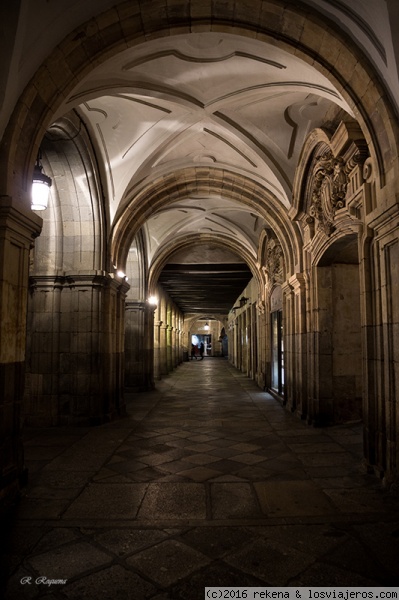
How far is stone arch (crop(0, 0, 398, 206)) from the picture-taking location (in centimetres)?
358

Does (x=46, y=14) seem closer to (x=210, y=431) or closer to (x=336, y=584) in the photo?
(x=336, y=584)

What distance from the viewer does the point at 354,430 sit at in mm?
5961

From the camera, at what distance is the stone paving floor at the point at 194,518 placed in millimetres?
2211

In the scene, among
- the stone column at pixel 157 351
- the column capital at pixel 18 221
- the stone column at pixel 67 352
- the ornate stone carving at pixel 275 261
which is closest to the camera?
the column capital at pixel 18 221

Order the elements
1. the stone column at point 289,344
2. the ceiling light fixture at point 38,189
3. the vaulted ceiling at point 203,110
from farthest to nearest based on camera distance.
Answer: the stone column at point 289,344
the vaulted ceiling at point 203,110
the ceiling light fixture at point 38,189

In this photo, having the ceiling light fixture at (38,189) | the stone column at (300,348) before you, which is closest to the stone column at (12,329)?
the ceiling light fixture at (38,189)

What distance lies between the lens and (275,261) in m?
10.3

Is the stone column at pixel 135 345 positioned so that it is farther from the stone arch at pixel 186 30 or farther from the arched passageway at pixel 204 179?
Result: the stone arch at pixel 186 30

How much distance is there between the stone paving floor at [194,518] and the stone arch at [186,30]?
2.70 meters

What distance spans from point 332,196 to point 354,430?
3.45 m

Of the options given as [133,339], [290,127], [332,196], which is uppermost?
[290,127]

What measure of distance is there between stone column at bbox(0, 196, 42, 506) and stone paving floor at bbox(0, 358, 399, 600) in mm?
337

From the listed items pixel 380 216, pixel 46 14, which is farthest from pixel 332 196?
pixel 46 14

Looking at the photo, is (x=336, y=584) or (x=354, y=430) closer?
(x=336, y=584)
